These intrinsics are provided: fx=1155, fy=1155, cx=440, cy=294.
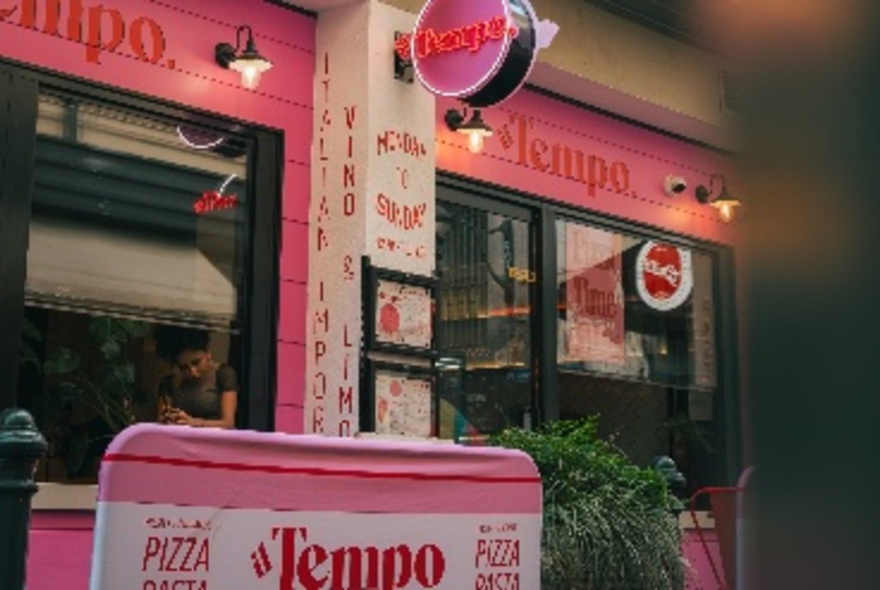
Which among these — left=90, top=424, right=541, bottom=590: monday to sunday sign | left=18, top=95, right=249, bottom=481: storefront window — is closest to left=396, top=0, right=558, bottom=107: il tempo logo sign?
left=18, top=95, right=249, bottom=481: storefront window

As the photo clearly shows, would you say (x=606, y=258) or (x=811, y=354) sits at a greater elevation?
(x=606, y=258)

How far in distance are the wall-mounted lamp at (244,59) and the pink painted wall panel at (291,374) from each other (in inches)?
72.8

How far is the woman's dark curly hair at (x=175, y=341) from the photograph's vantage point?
7.52 metres

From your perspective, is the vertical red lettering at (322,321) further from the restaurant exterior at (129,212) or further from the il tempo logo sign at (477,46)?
the il tempo logo sign at (477,46)

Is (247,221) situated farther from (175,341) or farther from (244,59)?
(244,59)

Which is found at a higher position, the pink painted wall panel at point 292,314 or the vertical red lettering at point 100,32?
the vertical red lettering at point 100,32

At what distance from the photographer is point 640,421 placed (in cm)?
1114

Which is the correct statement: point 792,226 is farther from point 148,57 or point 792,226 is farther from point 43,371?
point 148,57

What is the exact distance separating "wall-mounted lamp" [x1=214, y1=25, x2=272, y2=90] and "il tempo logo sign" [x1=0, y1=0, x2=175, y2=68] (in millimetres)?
384

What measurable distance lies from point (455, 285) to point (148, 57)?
301 cm

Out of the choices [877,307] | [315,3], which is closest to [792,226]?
[877,307]

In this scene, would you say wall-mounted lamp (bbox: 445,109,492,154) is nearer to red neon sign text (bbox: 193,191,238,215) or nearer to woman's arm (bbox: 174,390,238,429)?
red neon sign text (bbox: 193,191,238,215)

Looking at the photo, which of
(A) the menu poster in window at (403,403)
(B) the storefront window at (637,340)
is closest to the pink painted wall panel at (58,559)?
(A) the menu poster in window at (403,403)

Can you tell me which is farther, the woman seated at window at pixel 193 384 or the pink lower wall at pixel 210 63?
the woman seated at window at pixel 193 384
